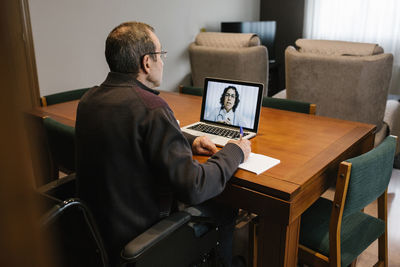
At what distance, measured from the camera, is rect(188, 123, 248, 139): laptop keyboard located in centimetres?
175

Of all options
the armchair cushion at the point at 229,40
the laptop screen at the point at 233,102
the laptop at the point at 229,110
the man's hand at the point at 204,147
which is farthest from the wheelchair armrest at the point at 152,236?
the armchair cushion at the point at 229,40

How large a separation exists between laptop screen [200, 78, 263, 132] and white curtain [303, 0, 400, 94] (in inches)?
164

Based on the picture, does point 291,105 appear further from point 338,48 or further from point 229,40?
point 229,40

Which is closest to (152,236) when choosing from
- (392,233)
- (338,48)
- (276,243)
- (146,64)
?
(276,243)

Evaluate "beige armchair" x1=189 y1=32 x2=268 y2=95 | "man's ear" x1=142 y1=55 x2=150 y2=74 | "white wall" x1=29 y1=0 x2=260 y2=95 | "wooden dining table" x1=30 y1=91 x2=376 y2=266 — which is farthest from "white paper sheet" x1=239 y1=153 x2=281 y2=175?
"white wall" x1=29 y1=0 x2=260 y2=95

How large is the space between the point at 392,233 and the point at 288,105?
1.01 meters

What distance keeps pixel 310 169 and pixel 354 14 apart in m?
4.57

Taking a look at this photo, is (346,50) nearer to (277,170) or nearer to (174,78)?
(277,170)

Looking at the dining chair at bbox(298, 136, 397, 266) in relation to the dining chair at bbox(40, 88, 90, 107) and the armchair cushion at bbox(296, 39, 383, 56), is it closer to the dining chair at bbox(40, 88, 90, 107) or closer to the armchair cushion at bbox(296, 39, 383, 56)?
the armchair cushion at bbox(296, 39, 383, 56)

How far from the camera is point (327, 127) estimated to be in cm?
189

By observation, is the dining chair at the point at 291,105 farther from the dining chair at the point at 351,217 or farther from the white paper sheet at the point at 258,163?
the white paper sheet at the point at 258,163

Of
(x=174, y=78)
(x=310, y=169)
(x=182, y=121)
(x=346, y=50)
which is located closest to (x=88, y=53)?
(x=174, y=78)

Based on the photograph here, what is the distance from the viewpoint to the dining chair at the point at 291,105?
7.15ft

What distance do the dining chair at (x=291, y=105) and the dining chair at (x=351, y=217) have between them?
0.65 m
